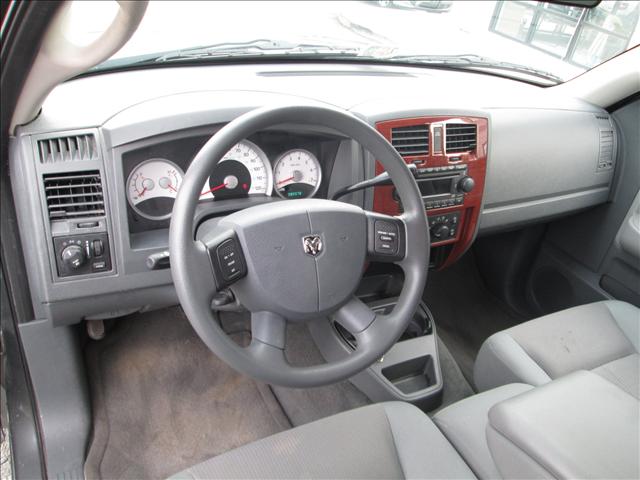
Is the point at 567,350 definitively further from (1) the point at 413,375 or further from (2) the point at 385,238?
(2) the point at 385,238

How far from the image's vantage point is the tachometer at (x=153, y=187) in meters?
1.30

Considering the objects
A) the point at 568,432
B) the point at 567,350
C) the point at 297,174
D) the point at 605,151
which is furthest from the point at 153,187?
the point at 605,151

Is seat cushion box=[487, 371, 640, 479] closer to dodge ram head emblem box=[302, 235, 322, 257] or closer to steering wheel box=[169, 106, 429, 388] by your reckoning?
steering wheel box=[169, 106, 429, 388]

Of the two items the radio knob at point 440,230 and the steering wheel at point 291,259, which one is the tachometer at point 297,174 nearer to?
the steering wheel at point 291,259

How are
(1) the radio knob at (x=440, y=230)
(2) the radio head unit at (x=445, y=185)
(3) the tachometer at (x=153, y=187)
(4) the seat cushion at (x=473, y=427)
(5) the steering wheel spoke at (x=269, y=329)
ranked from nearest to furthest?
(5) the steering wheel spoke at (x=269, y=329) → (4) the seat cushion at (x=473, y=427) → (3) the tachometer at (x=153, y=187) → (2) the radio head unit at (x=445, y=185) → (1) the radio knob at (x=440, y=230)

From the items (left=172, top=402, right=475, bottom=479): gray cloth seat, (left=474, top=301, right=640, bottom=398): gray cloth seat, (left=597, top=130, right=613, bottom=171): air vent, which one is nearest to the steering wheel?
(left=172, top=402, right=475, bottom=479): gray cloth seat

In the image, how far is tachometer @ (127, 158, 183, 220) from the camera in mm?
1300

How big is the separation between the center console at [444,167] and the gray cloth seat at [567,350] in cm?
45

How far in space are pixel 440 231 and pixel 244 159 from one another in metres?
0.81

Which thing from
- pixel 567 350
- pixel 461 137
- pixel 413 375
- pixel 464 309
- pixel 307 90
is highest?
pixel 307 90

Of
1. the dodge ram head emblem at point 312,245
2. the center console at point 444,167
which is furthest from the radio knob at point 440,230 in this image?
the dodge ram head emblem at point 312,245

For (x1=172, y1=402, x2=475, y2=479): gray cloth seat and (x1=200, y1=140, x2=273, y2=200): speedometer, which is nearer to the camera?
(x1=172, y1=402, x2=475, y2=479): gray cloth seat

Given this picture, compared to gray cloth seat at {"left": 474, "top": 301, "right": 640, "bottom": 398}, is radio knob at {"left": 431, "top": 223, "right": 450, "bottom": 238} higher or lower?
higher

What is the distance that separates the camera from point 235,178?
55.9 inches
